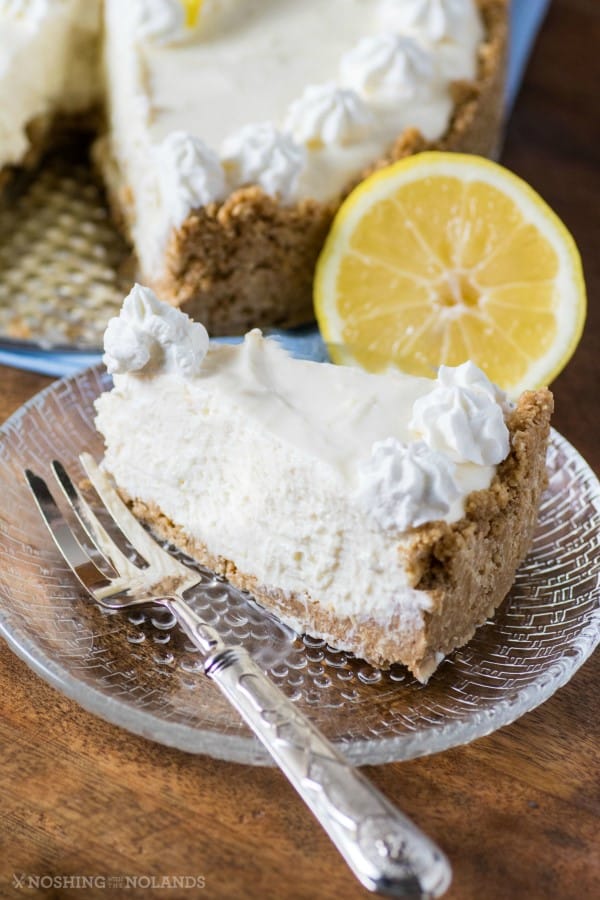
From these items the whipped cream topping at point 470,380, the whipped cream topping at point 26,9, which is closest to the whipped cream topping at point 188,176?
the whipped cream topping at point 26,9

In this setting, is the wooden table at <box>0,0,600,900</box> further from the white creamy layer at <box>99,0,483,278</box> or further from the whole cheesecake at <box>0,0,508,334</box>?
the white creamy layer at <box>99,0,483,278</box>

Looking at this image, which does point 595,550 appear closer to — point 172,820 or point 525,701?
point 525,701

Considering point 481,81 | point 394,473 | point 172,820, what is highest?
point 481,81

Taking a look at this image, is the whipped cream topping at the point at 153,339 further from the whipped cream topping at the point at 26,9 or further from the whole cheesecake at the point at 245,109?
the whipped cream topping at the point at 26,9

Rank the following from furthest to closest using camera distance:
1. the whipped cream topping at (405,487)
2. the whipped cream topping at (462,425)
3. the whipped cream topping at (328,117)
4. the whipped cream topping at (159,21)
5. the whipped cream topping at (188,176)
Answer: the whipped cream topping at (159,21) → the whipped cream topping at (328,117) → the whipped cream topping at (188,176) → the whipped cream topping at (462,425) → the whipped cream topping at (405,487)

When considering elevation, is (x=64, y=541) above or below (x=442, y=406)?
below

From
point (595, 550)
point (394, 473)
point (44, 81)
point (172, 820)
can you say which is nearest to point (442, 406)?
point (394, 473)

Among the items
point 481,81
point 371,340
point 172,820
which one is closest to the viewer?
point 172,820
